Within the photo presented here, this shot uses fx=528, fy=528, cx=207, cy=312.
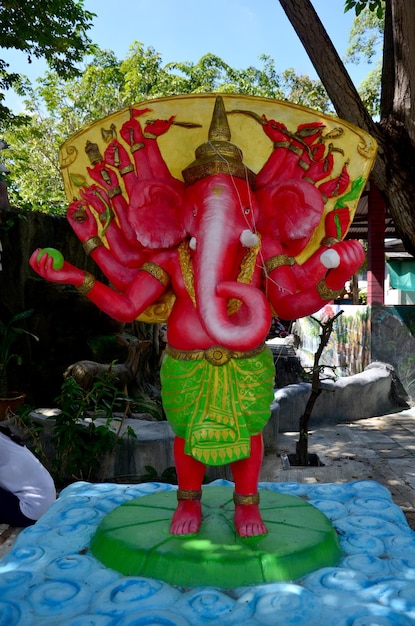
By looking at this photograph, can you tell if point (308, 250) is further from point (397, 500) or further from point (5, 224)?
point (5, 224)

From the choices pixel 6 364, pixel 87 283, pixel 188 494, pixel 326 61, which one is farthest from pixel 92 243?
pixel 6 364

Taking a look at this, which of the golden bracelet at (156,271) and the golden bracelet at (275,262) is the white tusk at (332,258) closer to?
the golden bracelet at (275,262)

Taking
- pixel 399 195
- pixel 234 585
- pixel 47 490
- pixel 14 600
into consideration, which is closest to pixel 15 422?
pixel 47 490

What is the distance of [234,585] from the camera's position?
81.5 inches

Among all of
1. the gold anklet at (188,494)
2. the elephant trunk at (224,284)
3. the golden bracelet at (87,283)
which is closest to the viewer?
the elephant trunk at (224,284)

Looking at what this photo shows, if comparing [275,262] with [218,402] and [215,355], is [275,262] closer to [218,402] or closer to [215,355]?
[215,355]

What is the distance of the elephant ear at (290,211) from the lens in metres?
2.43

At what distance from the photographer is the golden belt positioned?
7.72ft

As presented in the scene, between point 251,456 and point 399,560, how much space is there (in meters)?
0.76

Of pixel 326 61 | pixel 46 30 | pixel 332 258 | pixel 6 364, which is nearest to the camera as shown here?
pixel 332 258

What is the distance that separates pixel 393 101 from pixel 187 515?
3003 mm

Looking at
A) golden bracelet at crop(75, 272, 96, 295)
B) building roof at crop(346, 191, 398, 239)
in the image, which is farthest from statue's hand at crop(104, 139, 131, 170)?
building roof at crop(346, 191, 398, 239)

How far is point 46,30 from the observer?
7.44 m

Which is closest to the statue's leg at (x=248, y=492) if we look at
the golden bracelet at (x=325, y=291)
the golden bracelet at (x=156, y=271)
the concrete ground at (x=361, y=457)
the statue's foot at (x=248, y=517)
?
the statue's foot at (x=248, y=517)
